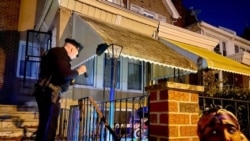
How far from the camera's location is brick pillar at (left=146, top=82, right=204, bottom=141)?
1.99 meters

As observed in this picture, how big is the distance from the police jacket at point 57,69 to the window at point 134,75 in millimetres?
7766

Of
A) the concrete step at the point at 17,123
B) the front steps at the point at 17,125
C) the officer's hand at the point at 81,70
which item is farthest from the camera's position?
the concrete step at the point at 17,123

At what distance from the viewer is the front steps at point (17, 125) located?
200 inches

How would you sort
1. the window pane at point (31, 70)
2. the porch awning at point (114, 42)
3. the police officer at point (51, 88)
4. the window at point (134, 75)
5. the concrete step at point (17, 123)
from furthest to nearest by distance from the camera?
the window at point (134, 75)
the window pane at point (31, 70)
the porch awning at point (114, 42)
the concrete step at point (17, 123)
the police officer at point (51, 88)

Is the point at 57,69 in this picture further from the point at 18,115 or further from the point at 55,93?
the point at 18,115

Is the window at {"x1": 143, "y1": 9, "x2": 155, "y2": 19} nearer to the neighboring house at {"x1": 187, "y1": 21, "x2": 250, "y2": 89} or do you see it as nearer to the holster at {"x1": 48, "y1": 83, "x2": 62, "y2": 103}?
the neighboring house at {"x1": 187, "y1": 21, "x2": 250, "y2": 89}

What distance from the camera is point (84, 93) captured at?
31.3 feet

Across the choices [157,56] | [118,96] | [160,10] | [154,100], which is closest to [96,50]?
[157,56]

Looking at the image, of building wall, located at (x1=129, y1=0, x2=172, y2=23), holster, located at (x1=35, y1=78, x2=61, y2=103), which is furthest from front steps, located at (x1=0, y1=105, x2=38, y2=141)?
building wall, located at (x1=129, y1=0, x2=172, y2=23)

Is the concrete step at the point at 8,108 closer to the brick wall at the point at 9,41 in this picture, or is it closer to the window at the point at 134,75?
the brick wall at the point at 9,41

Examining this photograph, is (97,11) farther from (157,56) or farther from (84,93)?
(84,93)

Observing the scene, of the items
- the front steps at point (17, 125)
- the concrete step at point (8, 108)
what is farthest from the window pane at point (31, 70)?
the front steps at point (17, 125)

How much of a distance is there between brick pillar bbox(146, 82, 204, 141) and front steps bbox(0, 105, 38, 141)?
13.3 ft

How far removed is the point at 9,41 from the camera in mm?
10430
